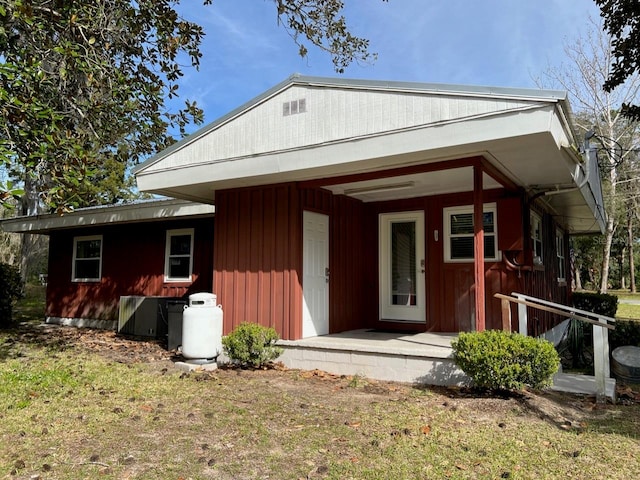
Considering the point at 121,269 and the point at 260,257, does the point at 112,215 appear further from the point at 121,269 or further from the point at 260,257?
the point at 260,257

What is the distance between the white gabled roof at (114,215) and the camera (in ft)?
32.2

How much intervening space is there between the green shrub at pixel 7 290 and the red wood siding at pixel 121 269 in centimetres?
127

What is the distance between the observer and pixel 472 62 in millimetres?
15641

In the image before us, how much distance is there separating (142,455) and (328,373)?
3004mm

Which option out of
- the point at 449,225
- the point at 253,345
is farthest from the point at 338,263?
the point at 253,345

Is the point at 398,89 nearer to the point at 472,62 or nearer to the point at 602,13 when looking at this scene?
the point at 602,13

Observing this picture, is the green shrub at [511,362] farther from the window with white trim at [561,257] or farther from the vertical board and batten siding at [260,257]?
the window with white trim at [561,257]

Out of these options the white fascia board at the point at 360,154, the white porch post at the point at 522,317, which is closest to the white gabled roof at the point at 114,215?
the white fascia board at the point at 360,154

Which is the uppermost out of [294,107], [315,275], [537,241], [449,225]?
[294,107]

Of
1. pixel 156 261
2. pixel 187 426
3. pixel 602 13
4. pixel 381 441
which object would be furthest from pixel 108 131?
pixel 602 13

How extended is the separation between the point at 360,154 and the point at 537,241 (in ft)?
14.6

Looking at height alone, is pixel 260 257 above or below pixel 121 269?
above

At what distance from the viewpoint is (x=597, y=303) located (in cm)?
1275

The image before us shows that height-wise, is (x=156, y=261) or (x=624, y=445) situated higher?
(x=156, y=261)
